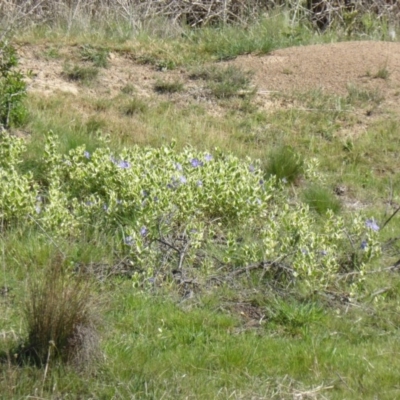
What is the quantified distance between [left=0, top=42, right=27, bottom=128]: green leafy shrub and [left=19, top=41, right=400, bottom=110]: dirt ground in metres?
1.03

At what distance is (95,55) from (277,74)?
2058 millimetres

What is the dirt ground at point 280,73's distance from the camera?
394 inches

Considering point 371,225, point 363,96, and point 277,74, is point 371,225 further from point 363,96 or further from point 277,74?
point 277,74

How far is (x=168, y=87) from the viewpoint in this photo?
10.1 m

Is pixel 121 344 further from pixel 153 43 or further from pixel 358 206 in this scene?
pixel 153 43

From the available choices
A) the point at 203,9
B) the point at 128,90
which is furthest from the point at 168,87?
the point at 203,9

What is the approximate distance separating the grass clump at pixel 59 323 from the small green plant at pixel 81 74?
17.9ft

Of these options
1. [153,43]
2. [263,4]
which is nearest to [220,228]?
[153,43]

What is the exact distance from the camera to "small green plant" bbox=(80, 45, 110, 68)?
34.0ft

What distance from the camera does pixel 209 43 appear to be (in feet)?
37.3

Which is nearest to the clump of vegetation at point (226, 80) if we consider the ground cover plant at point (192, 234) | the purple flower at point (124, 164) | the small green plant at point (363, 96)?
the ground cover plant at point (192, 234)

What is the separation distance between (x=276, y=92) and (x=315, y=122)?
741mm

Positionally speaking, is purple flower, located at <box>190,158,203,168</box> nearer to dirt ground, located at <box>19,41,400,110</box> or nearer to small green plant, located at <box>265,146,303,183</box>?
small green plant, located at <box>265,146,303,183</box>

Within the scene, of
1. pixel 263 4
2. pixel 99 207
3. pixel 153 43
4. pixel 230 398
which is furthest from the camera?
pixel 263 4
